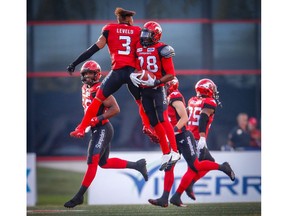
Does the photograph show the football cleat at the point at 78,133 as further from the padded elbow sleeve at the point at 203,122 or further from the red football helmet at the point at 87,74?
the padded elbow sleeve at the point at 203,122

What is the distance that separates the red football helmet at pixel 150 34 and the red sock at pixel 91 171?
1212 mm

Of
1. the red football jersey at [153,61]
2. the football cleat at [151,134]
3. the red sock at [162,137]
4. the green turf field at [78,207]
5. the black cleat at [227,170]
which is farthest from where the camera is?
the black cleat at [227,170]

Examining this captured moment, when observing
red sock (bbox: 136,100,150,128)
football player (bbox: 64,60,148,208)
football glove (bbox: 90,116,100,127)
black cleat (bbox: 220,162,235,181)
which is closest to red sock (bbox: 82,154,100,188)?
football player (bbox: 64,60,148,208)

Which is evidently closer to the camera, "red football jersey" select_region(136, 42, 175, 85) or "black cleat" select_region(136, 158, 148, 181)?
"red football jersey" select_region(136, 42, 175, 85)

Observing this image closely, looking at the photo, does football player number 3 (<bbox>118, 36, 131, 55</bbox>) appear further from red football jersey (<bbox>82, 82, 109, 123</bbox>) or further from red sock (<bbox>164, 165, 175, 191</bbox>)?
red sock (<bbox>164, 165, 175, 191</bbox>)

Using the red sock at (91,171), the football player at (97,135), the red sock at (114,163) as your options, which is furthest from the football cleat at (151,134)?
the red sock at (91,171)

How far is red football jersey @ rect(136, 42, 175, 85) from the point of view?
10.6 m

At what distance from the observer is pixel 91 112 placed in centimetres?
1091

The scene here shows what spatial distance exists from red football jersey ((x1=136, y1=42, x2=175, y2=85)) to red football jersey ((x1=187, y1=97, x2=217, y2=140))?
67 centimetres

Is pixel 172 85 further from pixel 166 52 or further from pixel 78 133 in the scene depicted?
pixel 78 133

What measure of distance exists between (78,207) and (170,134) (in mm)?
1111

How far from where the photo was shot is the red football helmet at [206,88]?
1133cm

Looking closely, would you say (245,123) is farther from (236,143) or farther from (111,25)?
(111,25)

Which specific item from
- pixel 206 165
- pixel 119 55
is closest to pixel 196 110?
pixel 206 165
